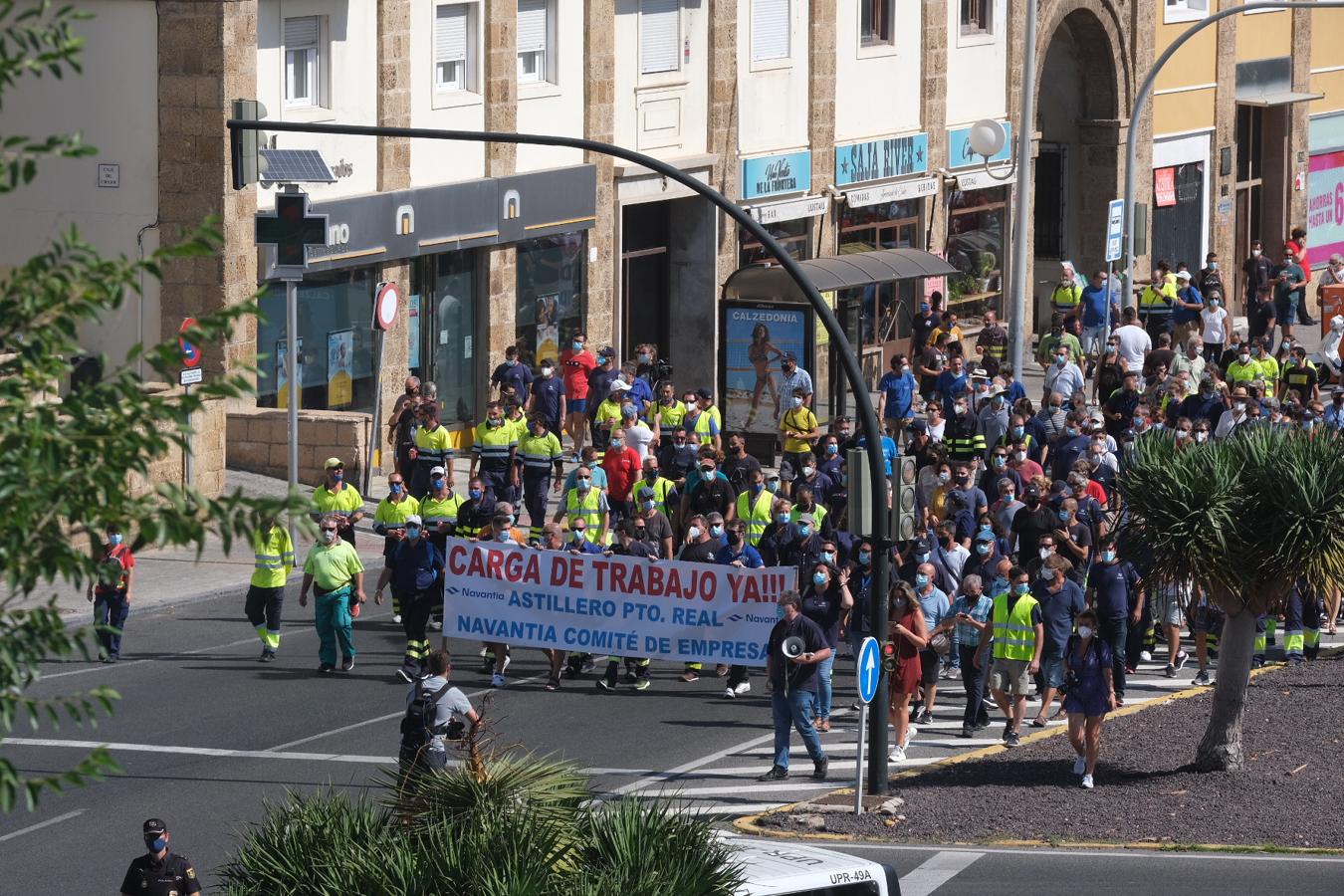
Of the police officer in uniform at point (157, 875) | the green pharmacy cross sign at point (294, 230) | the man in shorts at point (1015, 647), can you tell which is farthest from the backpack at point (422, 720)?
the green pharmacy cross sign at point (294, 230)

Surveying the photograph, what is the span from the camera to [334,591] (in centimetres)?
2011

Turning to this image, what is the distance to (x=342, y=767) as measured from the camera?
55.9ft

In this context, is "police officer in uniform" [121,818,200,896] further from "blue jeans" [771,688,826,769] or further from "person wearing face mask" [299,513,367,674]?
"person wearing face mask" [299,513,367,674]

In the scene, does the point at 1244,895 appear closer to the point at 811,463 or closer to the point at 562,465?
the point at 811,463

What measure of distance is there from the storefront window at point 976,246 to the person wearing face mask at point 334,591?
23282mm

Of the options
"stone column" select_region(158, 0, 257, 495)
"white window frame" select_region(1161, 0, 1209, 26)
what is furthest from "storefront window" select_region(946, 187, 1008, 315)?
"stone column" select_region(158, 0, 257, 495)

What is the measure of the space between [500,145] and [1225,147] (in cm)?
2276

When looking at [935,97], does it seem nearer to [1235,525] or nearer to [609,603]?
[609,603]

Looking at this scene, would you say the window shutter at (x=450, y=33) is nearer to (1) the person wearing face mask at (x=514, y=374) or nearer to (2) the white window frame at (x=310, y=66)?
(2) the white window frame at (x=310, y=66)

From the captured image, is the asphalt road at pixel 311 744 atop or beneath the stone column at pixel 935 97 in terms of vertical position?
beneath

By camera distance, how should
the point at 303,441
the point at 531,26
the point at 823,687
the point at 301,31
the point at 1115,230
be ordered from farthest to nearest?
1. the point at 1115,230
2. the point at 531,26
3. the point at 301,31
4. the point at 303,441
5. the point at 823,687

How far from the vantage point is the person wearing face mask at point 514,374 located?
29266 mm

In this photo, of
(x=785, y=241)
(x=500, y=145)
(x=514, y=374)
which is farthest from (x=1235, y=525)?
(x=785, y=241)

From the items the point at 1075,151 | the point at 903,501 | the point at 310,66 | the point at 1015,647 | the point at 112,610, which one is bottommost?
the point at 1015,647
